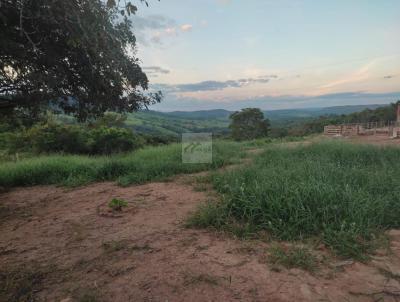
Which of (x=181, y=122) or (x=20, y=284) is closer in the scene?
(x=20, y=284)

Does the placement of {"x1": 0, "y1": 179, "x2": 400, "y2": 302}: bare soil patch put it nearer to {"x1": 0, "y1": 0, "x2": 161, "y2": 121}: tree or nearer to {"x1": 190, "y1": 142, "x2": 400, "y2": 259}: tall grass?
{"x1": 190, "y1": 142, "x2": 400, "y2": 259}: tall grass

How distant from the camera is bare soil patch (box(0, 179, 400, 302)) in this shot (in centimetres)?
184

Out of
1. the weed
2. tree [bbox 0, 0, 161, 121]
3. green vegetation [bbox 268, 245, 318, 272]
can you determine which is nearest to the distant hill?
tree [bbox 0, 0, 161, 121]

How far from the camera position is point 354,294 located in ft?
5.84

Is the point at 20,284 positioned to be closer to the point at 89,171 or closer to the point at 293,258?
the point at 293,258

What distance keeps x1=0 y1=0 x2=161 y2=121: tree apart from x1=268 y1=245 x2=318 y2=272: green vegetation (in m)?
2.59

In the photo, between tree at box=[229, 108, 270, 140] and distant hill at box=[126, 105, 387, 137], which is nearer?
distant hill at box=[126, 105, 387, 137]

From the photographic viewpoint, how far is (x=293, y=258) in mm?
2160

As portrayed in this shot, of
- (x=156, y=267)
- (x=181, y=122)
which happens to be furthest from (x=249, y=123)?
(x=156, y=267)

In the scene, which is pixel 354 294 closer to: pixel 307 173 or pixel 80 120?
Answer: pixel 307 173

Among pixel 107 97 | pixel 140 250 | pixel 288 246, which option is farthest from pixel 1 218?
pixel 288 246

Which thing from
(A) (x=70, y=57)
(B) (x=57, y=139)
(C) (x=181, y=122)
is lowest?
(B) (x=57, y=139)

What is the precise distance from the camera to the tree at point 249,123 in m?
37.0

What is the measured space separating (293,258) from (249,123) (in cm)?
3637
